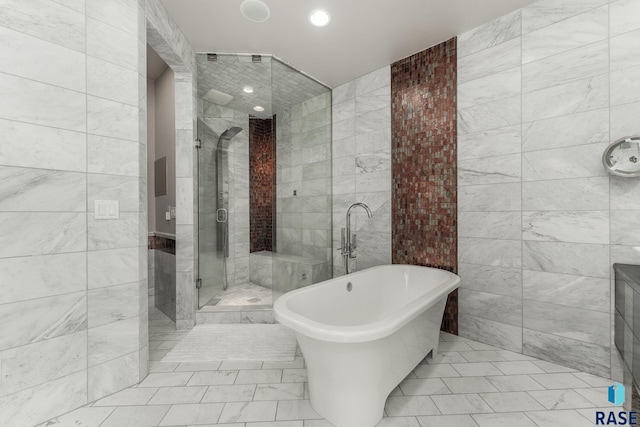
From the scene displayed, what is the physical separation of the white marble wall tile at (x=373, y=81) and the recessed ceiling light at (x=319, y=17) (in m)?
0.94

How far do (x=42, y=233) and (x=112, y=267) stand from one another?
0.37 m

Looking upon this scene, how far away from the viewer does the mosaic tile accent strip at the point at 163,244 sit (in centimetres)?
275

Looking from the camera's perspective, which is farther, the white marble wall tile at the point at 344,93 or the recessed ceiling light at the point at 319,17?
the white marble wall tile at the point at 344,93

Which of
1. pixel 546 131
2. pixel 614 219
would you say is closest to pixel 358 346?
pixel 614 219

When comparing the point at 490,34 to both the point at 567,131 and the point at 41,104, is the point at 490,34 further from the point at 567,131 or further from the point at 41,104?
the point at 41,104

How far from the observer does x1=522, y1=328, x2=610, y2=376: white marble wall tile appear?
1768 millimetres

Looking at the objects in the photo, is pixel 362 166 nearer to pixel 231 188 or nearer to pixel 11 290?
pixel 231 188

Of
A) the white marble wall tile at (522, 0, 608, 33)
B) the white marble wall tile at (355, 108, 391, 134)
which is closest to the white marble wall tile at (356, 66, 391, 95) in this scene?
the white marble wall tile at (355, 108, 391, 134)

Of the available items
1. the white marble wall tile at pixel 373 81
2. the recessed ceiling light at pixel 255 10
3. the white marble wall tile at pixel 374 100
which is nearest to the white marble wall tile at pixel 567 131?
the white marble wall tile at pixel 374 100

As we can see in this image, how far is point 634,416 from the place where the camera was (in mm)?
1393

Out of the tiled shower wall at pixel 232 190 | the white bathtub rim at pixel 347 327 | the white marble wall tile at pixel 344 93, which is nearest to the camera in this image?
the white bathtub rim at pixel 347 327

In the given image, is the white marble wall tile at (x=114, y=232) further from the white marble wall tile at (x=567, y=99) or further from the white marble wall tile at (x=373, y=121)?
the white marble wall tile at (x=567, y=99)

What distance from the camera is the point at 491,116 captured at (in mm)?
2223

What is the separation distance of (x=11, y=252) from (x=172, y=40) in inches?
73.7
